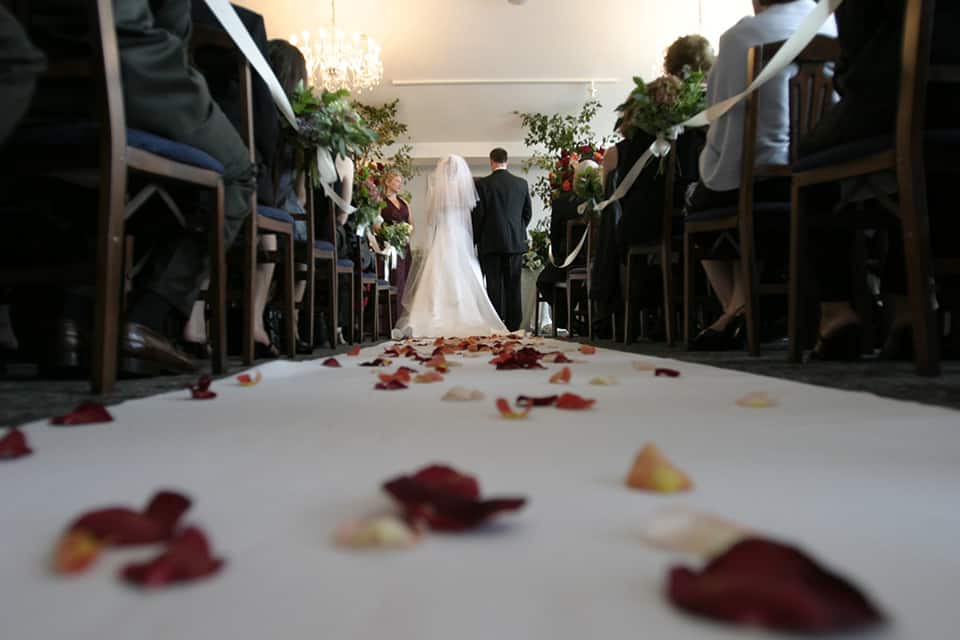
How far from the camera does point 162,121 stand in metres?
1.60

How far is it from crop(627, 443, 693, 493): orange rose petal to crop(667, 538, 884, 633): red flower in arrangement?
0.26m

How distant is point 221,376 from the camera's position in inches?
70.9

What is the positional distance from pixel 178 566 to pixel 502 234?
6571 mm

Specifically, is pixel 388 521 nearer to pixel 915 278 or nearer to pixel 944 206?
pixel 915 278

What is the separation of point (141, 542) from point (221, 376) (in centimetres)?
142

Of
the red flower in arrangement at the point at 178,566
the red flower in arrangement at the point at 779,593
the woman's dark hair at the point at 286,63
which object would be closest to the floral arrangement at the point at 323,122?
the woman's dark hair at the point at 286,63

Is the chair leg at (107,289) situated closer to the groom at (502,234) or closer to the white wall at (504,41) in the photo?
the groom at (502,234)

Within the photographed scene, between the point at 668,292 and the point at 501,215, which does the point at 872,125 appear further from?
the point at 501,215

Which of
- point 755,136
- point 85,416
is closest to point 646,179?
point 755,136

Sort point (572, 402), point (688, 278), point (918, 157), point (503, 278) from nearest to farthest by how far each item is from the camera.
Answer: point (572, 402) < point (918, 157) < point (688, 278) < point (503, 278)

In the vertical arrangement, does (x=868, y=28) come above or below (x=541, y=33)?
below

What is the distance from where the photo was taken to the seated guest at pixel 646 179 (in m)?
3.50

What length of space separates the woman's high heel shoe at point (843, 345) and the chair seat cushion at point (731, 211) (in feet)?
1.71

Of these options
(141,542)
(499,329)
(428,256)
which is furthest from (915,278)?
(428,256)
